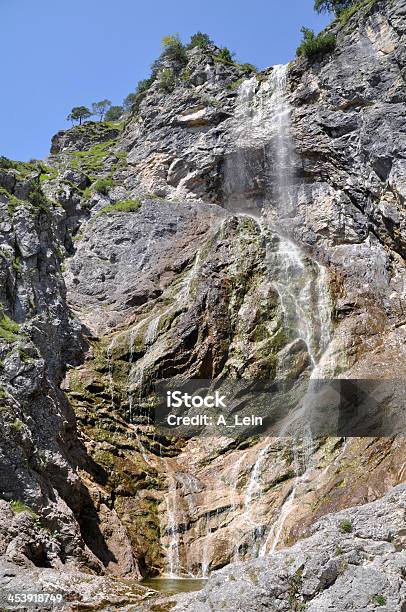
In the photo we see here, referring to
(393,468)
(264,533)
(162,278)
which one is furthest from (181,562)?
(162,278)

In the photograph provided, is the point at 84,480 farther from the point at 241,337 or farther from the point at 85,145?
the point at 85,145

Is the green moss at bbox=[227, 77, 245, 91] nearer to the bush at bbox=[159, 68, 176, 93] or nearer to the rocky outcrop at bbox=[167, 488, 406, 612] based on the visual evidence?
the bush at bbox=[159, 68, 176, 93]

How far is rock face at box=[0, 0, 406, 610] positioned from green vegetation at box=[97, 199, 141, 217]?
20 centimetres

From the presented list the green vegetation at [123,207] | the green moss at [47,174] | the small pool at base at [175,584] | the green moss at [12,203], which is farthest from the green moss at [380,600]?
the green moss at [47,174]

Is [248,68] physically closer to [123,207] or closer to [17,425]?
[123,207]

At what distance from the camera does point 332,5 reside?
44594mm

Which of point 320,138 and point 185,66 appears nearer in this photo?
point 320,138

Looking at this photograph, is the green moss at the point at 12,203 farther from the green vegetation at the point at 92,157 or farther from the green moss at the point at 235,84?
the green moss at the point at 235,84

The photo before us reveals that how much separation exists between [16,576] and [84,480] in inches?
318

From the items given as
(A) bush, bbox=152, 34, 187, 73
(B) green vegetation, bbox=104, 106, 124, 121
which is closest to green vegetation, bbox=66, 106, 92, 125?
(B) green vegetation, bbox=104, 106, 124, 121

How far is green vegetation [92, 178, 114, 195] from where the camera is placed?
42.2 meters

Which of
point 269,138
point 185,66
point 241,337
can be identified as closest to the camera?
point 241,337

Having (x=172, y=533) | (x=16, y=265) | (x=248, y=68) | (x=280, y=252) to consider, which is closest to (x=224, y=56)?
(x=248, y=68)

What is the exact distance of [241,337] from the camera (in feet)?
91.1
